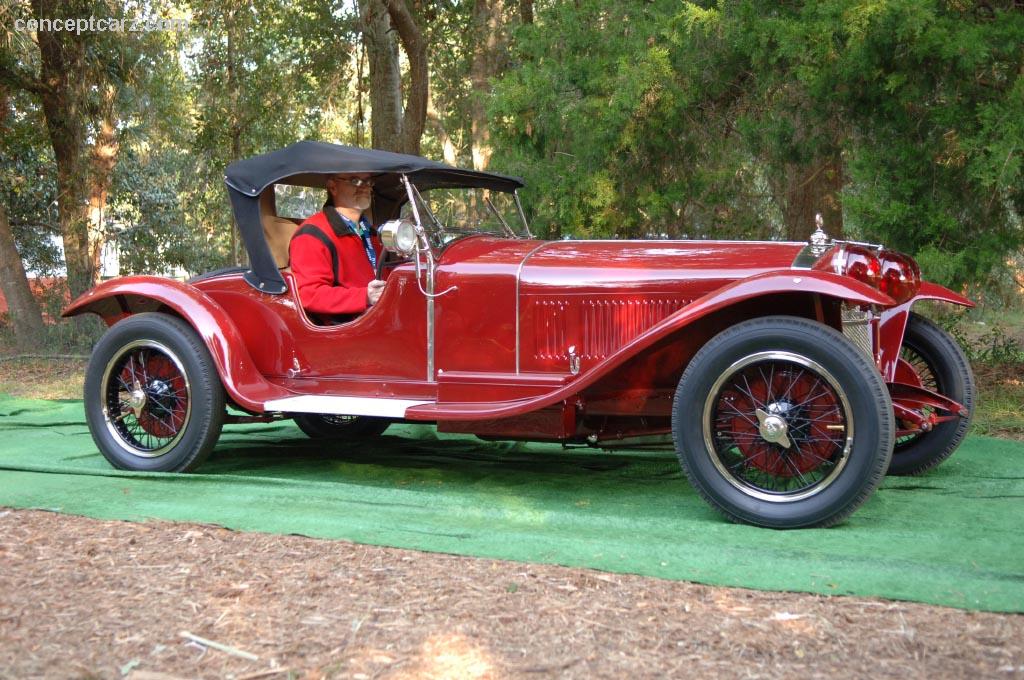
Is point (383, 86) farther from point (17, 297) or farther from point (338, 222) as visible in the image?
point (338, 222)

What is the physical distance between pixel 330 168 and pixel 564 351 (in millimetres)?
1584

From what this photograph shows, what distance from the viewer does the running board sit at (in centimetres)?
484

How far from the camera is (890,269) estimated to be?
4703 millimetres

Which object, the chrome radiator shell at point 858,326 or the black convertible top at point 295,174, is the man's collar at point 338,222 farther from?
the chrome radiator shell at point 858,326

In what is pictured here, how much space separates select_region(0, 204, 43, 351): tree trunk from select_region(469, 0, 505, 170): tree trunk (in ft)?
19.8

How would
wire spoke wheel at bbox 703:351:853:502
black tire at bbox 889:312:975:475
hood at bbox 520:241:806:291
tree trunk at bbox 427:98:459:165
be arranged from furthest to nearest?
1. tree trunk at bbox 427:98:459:165
2. black tire at bbox 889:312:975:475
3. hood at bbox 520:241:806:291
4. wire spoke wheel at bbox 703:351:853:502

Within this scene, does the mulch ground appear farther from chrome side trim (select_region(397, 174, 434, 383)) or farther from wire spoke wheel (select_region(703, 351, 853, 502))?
chrome side trim (select_region(397, 174, 434, 383))

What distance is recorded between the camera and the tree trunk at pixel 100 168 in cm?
1359

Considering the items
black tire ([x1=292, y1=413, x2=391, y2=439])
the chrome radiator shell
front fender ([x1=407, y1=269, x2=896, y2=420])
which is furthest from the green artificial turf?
the chrome radiator shell

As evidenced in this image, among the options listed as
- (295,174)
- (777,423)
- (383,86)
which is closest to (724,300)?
(777,423)

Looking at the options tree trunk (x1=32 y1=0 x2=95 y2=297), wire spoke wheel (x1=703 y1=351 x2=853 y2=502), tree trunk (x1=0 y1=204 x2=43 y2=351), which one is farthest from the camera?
tree trunk (x1=32 y1=0 x2=95 y2=297)

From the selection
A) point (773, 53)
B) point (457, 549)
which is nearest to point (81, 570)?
point (457, 549)

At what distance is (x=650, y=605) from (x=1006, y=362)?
7116 millimetres

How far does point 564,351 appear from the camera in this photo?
478cm
